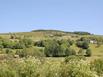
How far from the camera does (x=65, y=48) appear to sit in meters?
191

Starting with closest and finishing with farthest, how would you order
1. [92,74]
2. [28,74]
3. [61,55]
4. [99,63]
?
[92,74] < [28,74] < [99,63] < [61,55]

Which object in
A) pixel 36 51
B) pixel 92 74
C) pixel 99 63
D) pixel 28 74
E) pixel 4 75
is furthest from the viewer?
pixel 36 51

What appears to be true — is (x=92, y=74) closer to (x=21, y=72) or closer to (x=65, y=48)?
(x=21, y=72)

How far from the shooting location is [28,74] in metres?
56.9

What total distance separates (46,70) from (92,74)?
9485mm

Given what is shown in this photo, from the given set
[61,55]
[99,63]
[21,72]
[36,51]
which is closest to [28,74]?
[21,72]

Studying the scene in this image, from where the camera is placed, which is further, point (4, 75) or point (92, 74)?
point (4, 75)

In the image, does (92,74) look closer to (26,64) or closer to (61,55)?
(26,64)

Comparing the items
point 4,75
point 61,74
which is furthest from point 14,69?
point 61,74

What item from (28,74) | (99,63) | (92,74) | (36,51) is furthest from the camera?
(36,51)

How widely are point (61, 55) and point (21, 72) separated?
433 ft

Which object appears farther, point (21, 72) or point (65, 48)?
point (65, 48)

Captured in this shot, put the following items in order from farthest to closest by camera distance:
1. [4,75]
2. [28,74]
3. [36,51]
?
[36,51] < [4,75] < [28,74]

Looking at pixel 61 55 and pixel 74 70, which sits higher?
pixel 74 70
